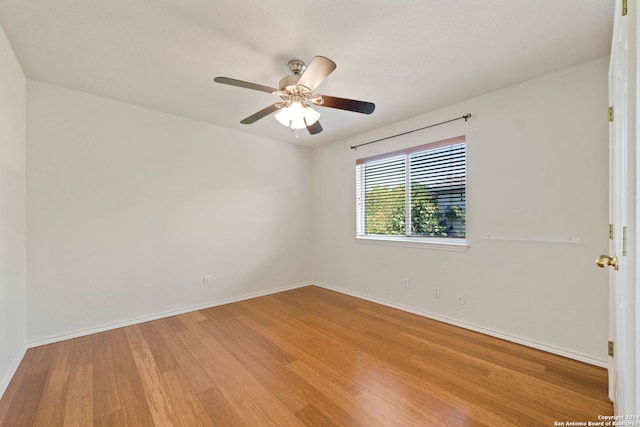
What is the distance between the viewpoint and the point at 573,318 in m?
2.17

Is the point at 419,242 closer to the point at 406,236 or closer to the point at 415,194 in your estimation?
the point at 406,236

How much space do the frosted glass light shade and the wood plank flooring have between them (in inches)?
76.9

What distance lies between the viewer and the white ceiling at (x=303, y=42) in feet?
5.24

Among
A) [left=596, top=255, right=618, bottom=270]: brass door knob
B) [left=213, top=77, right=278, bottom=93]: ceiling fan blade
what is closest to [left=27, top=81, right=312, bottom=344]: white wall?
[left=213, top=77, right=278, bottom=93]: ceiling fan blade

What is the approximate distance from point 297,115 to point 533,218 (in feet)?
7.35

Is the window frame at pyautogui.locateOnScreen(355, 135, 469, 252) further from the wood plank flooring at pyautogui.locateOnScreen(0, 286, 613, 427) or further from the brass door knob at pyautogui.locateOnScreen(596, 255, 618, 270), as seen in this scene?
the brass door knob at pyautogui.locateOnScreen(596, 255, 618, 270)

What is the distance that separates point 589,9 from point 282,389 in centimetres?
304

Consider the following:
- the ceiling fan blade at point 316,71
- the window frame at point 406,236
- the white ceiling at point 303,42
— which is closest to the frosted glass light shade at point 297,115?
the ceiling fan blade at point 316,71

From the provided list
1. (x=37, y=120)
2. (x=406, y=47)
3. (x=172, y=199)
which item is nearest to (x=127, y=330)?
(x=172, y=199)

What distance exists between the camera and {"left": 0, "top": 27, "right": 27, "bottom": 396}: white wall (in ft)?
6.09

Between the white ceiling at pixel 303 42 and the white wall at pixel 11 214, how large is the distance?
9.7 inches

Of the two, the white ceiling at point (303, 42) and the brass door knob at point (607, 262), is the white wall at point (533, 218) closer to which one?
the white ceiling at point (303, 42)

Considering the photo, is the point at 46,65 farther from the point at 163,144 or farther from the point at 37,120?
the point at 163,144

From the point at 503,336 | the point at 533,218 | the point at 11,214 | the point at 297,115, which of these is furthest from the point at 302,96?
the point at 503,336
